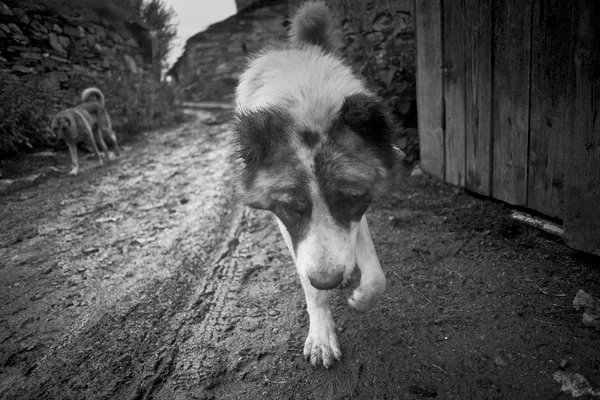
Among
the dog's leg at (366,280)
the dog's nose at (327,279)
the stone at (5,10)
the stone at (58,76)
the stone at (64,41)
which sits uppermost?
Result: the stone at (5,10)

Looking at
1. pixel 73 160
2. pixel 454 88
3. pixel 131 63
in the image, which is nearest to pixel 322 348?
pixel 454 88

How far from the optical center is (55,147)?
6188mm

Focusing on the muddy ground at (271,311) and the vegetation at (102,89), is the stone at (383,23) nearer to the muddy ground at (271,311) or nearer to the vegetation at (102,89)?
the muddy ground at (271,311)

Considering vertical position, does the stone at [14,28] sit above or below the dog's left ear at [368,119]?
above

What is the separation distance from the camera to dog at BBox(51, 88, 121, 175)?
18.7 feet

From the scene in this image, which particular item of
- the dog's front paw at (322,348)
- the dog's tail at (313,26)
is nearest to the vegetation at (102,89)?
the dog's tail at (313,26)

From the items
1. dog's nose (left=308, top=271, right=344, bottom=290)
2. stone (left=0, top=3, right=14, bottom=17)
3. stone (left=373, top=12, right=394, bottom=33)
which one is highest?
stone (left=0, top=3, right=14, bottom=17)

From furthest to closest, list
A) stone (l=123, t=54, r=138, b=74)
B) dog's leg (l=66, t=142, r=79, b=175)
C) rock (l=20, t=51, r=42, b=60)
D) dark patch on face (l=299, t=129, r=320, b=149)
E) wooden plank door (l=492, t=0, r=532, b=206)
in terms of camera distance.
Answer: stone (l=123, t=54, r=138, b=74) → rock (l=20, t=51, r=42, b=60) → dog's leg (l=66, t=142, r=79, b=175) → wooden plank door (l=492, t=0, r=532, b=206) → dark patch on face (l=299, t=129, r=320, b=149)

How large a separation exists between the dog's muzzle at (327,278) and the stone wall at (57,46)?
21.8 feet

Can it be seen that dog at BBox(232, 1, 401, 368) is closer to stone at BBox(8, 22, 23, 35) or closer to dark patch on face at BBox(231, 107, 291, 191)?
dark patch on face at BBox(231, 107, 291, 191)

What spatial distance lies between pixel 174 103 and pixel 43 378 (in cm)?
966

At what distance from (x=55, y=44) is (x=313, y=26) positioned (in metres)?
6.22

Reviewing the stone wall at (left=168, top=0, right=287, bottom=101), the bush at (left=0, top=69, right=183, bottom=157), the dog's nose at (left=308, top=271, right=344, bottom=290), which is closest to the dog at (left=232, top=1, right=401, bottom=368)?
the dog's nose at (left=308, top=271, right=344, bottom=290)

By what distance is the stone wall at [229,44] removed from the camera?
38.1 ft
